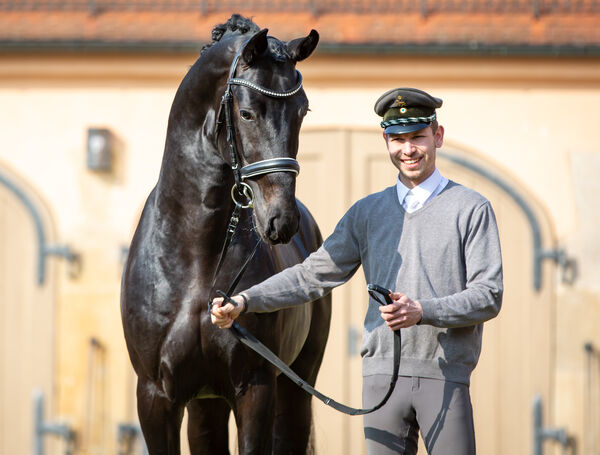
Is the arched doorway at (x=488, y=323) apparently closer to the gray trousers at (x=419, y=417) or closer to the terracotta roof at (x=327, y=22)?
the terracotta roof at (x=327, y=22)

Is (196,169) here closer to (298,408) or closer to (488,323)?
(298,408)

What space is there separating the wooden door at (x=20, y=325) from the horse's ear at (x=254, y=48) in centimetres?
456

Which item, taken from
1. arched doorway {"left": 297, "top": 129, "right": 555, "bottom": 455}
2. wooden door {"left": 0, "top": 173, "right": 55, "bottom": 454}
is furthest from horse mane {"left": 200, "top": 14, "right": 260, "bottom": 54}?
wooden door {"left": 0, "top": 173, "right": 55, "bottom": 454}

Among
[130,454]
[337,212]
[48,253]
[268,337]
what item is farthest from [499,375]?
[268,337]

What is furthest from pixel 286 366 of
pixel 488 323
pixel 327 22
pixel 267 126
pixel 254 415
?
pixel 327 22

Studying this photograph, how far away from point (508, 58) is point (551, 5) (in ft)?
1.84

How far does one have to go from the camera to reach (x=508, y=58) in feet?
23.4

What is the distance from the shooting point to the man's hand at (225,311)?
2992 mm

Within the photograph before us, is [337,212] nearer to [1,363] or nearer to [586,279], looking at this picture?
[586,279]

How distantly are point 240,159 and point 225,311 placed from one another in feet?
1.65

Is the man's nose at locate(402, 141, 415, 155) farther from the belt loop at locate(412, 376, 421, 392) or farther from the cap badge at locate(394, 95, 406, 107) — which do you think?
the belt loop at locate(412, 376, 421, 392)

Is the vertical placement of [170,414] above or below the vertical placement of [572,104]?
below

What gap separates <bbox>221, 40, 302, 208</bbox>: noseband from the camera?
298cm

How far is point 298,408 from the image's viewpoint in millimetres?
4527
